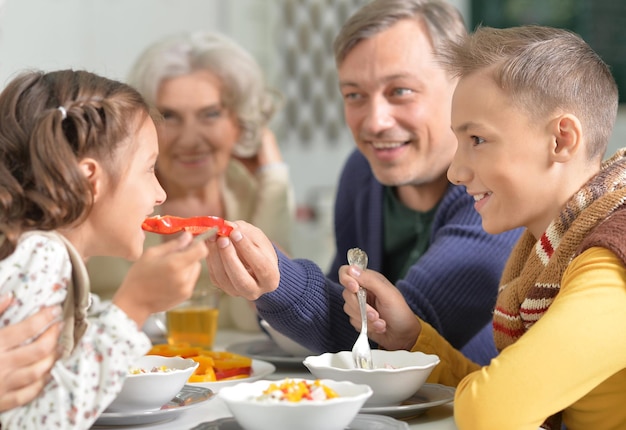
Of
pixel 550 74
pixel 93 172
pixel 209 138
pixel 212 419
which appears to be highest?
pixel 550 74

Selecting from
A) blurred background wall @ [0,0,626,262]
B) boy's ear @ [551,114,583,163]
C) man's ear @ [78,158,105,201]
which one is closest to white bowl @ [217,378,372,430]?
man's ear @ [78,158,105,201]

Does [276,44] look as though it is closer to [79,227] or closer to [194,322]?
[194,322]

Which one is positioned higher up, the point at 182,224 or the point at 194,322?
the point at 182,224

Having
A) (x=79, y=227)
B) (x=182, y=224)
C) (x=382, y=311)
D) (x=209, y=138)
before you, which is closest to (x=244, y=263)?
(x=182, y=224)

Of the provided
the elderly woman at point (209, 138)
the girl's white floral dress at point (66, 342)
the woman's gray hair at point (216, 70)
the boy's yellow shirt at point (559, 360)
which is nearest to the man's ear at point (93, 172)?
the girl's white floral dress at point (66, 342)

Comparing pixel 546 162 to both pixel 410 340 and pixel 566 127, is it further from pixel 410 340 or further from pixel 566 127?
pixel 410 340

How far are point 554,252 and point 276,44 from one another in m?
3.00

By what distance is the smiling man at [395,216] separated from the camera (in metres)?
1.58

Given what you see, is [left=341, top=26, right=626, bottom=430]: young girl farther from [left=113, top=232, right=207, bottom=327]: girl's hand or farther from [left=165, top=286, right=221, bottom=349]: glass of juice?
[left=165, top=286, right=221, bottom=349]: glass of juice

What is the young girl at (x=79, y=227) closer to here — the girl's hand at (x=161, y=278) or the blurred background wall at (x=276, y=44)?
the girl's hand at (x=161, y=278)

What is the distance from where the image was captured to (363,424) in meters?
1.12

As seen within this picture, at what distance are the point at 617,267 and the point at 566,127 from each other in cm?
26

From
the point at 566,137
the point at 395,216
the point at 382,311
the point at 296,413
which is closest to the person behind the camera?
the point at 296,413

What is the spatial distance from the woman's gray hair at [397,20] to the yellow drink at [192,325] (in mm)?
651
